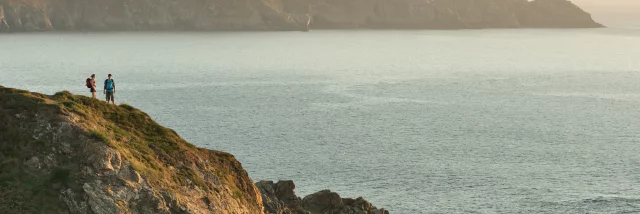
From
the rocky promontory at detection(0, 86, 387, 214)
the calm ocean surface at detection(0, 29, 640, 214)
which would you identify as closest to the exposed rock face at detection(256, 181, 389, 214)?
the rocky promontory at detection(0, 86, 387, 214)

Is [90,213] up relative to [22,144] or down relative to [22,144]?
down

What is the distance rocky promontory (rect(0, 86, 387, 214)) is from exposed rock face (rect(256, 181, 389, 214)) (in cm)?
911

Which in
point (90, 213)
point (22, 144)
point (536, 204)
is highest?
point (22, 144)

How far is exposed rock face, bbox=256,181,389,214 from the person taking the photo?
6241 centimetres

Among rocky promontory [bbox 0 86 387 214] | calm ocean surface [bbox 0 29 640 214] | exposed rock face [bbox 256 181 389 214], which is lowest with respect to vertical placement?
calm ocean surface [bbox 0 29 640 214]

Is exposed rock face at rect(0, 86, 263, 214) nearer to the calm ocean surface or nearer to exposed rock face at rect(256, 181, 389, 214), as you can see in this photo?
exposed rock face at rect(256, 181, 389, 214)

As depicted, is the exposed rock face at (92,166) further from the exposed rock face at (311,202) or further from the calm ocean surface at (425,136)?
the calm ocean surface at (425,136)

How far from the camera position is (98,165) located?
42.9 metres

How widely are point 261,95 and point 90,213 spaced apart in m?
131

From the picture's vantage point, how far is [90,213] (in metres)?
41.2

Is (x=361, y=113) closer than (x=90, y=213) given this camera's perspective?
No

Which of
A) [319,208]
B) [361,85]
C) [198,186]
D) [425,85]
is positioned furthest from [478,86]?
[198,186]

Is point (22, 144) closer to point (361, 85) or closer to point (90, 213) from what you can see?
point (90, 213)

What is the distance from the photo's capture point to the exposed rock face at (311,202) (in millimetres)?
62406
